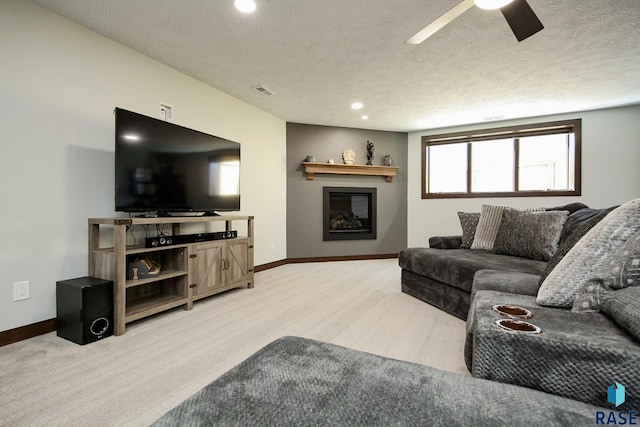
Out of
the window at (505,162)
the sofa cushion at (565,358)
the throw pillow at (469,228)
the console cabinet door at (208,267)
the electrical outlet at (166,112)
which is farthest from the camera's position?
the window at (505,162)

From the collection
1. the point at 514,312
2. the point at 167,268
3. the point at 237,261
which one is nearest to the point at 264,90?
the point at 237,261

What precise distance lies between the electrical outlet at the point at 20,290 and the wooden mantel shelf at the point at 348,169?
3.76 m

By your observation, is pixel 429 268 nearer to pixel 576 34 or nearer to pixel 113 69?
pixel 576 34

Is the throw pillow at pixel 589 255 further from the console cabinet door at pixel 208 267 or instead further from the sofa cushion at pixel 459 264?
the console cabinet door at pixel 208 267

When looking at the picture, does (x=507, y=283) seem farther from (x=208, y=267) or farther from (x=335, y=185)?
(x=335, y=185)

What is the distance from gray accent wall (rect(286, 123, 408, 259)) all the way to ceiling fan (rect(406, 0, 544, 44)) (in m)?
3.63

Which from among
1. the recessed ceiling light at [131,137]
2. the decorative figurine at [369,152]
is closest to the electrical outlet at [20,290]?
the recessed ceiling light at [131,137]

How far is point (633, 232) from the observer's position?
3.77 ft

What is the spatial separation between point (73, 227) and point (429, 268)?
10.2 ft

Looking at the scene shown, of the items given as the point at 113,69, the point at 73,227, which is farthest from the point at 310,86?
the point at 73,227

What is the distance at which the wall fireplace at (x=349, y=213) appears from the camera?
540 centimetres

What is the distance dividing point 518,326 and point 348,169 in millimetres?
4578

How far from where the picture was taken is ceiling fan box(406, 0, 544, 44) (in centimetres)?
153

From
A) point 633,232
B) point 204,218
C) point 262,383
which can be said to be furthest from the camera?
point 204,218
